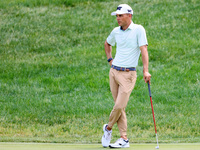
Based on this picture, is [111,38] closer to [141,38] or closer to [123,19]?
[123,19]

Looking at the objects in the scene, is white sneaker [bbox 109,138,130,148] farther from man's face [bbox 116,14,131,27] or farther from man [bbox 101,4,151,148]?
man's face [bbox 116,14,131,27]

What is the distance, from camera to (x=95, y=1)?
27.8m

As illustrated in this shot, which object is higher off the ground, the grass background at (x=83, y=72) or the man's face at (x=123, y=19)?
the man's face at (x=123, y=19)

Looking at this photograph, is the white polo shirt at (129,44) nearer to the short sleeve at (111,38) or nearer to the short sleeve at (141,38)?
the short sleeve at (141,38)

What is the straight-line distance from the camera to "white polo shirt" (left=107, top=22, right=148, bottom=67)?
6.64 m

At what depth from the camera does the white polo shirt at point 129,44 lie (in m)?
6.64

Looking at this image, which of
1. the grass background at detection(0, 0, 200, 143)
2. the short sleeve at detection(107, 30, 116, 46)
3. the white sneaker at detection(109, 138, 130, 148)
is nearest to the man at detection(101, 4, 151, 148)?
the short sleeve at detection(107, 30, 116, 46)

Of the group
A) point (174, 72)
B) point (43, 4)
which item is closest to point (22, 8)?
point (43, 4)

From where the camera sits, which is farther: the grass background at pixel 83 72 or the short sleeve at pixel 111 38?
the grass background at pixel 83 72

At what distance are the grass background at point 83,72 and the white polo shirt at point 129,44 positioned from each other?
2356 mm

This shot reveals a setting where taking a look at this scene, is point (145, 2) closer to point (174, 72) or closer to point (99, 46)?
point (99, 46)

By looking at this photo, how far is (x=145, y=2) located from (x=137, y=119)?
16734mm

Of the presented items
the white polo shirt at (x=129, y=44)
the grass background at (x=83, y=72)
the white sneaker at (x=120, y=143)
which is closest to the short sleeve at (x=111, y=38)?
the white polo shirt at (x=129, y=44)

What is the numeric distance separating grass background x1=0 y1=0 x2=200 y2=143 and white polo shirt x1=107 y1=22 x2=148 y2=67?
7.73 feet
